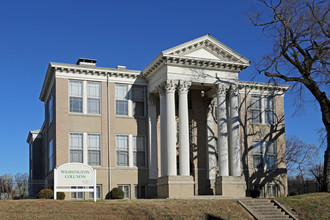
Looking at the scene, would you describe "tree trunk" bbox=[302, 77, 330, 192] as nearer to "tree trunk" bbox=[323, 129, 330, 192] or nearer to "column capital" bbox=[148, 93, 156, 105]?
"tree trunk" bbox=[323, 129, 330, 192]

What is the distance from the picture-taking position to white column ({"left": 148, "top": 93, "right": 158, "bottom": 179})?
36.2 meters

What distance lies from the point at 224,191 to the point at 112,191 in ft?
26.8

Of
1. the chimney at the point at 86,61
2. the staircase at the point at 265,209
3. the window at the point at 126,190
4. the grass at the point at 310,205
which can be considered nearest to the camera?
the staircase at the point at 265,209

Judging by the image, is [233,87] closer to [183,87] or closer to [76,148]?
[183,87]

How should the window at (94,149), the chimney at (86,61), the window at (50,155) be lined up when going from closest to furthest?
the window at (94,149) → the window at (50,155) → the chimney at (86,61)

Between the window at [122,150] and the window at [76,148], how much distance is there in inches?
114

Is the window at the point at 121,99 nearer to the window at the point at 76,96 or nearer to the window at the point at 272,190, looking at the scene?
the window at the point at 76,96

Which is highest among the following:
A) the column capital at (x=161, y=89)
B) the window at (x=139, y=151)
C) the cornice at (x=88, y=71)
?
the cornice at (x=88, y=71)

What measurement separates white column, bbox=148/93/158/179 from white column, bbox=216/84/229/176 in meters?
5.21

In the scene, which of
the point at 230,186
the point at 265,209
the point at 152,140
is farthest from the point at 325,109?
the point at 152,140

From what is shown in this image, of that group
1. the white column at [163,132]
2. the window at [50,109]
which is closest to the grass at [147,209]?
the white column at [163,132]

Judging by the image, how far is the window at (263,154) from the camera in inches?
1607

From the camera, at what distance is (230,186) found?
33250 mm

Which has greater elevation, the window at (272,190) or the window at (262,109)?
the window at (262,109)
